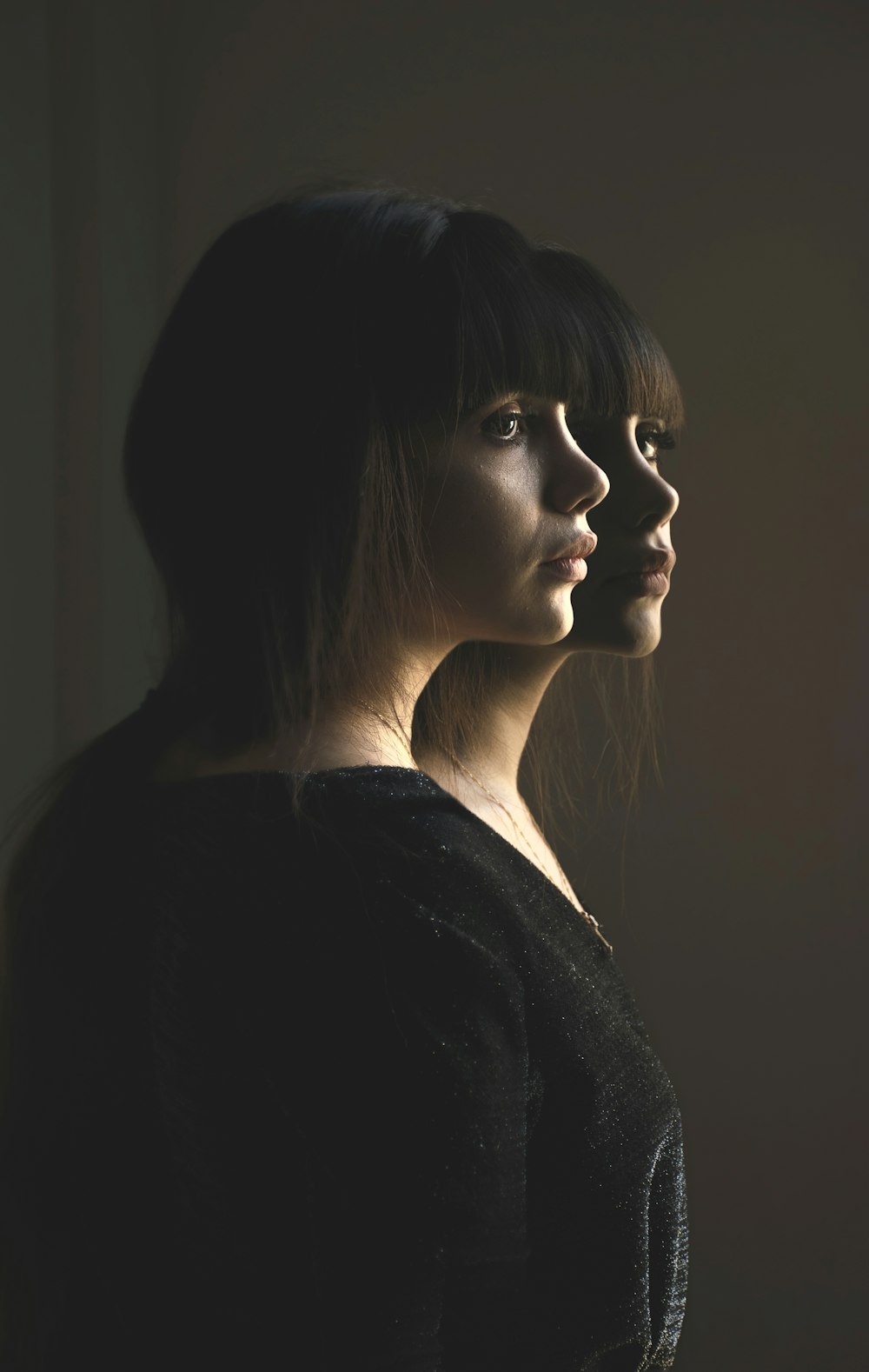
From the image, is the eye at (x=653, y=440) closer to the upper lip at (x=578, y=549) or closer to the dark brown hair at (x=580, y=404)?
the dark brown hair at (x=580, y=404)

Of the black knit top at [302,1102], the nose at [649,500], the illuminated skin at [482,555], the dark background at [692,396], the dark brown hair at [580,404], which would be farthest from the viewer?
the dark background at [692,396]

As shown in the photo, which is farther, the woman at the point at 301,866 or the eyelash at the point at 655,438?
the eyelash at the point at 655,438

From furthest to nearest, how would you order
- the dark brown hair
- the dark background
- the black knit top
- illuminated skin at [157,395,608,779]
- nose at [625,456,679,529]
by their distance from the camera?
1. the dark background
2. nose at [625,456,679,529]
3. the dark brown hair
4. illuminated skin at [157,395,608,779]
5. the black knit top

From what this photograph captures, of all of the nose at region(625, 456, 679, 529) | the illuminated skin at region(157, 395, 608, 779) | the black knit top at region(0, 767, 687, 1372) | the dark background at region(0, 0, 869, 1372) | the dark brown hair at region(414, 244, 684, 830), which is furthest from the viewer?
the dark background at region(0, 0, 869, 1372)

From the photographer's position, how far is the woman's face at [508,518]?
754mm

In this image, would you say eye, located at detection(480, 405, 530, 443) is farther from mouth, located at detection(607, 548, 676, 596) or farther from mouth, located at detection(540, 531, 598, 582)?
mouth, located at detection(607, 548, 676, 596)

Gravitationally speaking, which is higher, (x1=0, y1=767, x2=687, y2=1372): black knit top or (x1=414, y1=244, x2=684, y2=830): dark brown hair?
(x1=414, y1=244, x2=684, y2=830): dark brown hair

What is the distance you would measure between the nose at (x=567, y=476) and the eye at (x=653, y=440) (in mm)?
214

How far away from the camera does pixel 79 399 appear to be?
4.80 feet

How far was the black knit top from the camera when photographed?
2.10ft

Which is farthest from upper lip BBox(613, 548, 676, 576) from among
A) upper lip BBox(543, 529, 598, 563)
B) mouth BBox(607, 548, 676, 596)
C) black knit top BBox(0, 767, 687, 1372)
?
black knit top BBox(0, 767, 687, 1372)

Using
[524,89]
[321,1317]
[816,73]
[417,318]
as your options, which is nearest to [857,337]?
[816,73]

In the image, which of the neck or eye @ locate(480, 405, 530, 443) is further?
the neck

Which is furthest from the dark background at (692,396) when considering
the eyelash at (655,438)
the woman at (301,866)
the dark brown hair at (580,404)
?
the woman at (301,866)
